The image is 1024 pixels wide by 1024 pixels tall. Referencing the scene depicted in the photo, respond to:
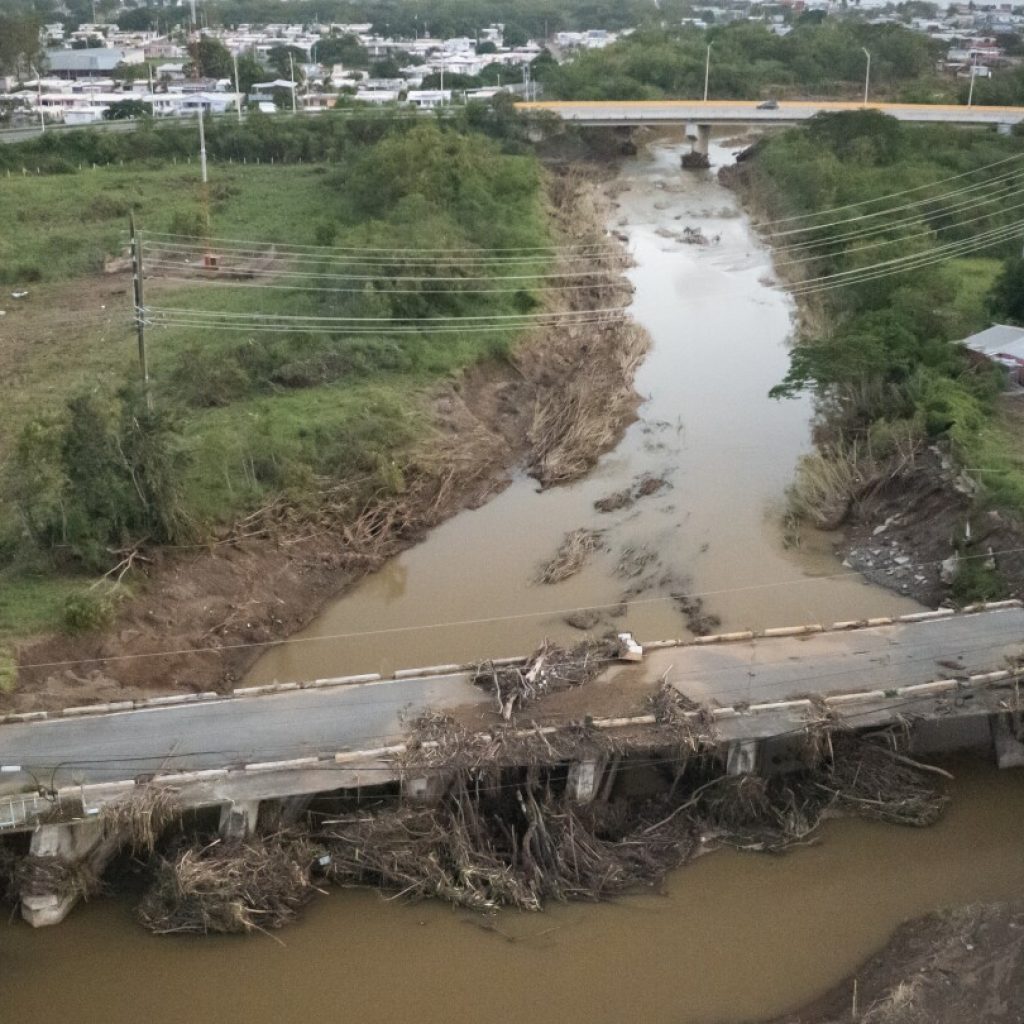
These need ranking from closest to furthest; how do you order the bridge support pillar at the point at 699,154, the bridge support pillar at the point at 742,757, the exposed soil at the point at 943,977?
1. the exposed soil at the point at 943,977
2. the bridge support pillar at the point at 742,757
3. the bridge support pillar at the point at 699,154

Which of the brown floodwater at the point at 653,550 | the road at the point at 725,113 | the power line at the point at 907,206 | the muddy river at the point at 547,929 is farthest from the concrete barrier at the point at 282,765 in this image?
the road at the point at 725,113

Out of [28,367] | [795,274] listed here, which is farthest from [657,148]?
[28,367]

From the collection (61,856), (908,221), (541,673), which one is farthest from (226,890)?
(908,221)

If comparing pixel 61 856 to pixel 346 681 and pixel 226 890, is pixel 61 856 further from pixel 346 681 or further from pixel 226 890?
pixel 346 681

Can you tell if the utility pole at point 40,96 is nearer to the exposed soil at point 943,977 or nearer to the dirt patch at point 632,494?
the dirt patch at point 632,494

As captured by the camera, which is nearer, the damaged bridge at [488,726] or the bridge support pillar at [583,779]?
the damaged bridge at [488,726]

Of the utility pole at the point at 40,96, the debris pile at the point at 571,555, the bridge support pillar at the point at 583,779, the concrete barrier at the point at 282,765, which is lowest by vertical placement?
the debris pile at the point at 571,555

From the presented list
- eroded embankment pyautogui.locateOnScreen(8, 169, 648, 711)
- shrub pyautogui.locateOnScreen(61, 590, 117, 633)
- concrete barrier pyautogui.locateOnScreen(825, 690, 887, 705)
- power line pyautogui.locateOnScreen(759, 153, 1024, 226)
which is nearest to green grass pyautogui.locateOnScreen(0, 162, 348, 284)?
eroded embankment pyautogui.locateOnScreen(8, 169, 648, 711)
